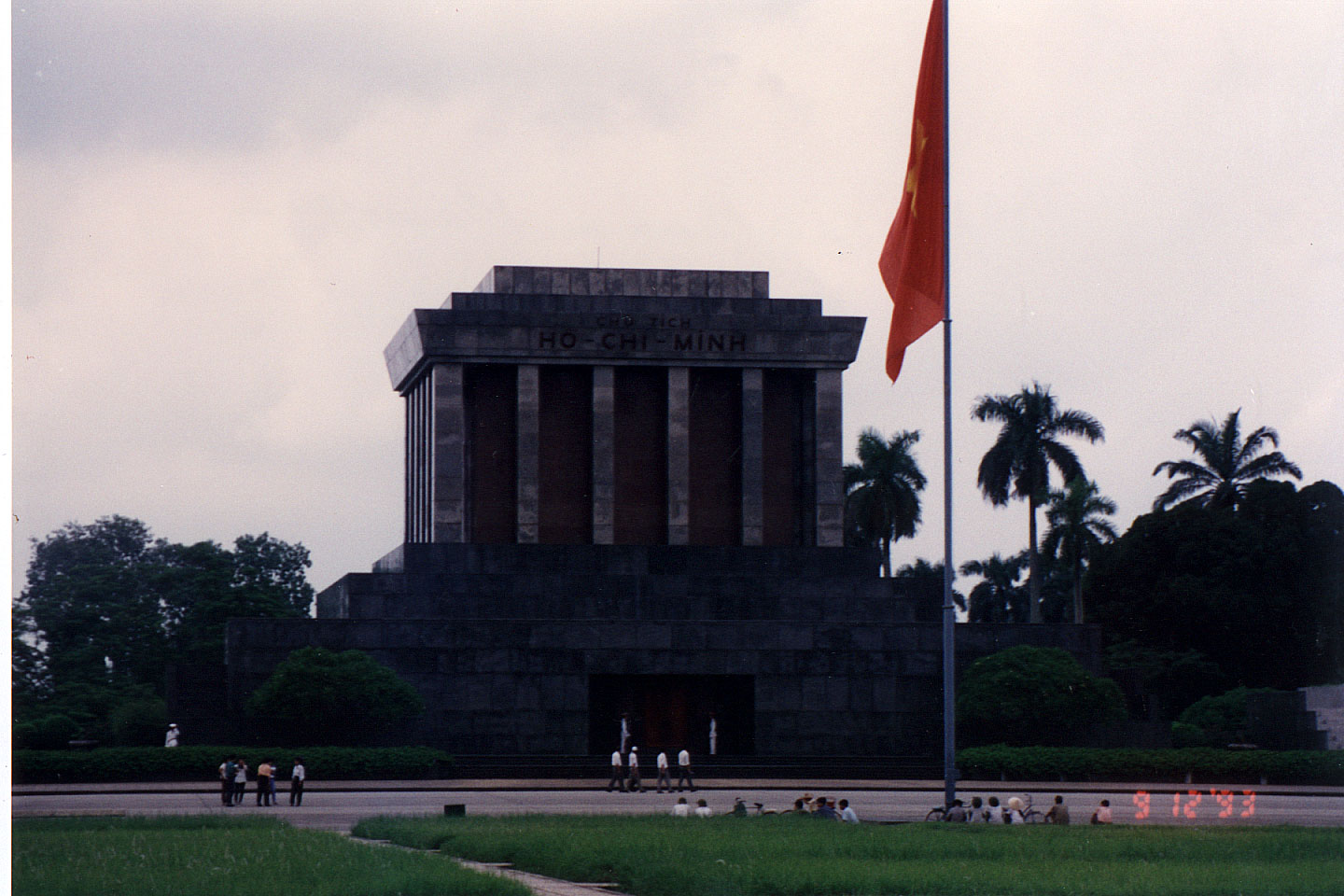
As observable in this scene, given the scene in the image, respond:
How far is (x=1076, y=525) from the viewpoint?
97250mm

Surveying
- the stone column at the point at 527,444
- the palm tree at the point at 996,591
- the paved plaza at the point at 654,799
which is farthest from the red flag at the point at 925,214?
the palm tree at the point at 996,591

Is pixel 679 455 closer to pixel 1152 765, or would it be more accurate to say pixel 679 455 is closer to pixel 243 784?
pixel 1152 765

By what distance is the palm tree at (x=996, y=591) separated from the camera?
132875mm

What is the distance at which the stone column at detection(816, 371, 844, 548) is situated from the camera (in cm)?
6469

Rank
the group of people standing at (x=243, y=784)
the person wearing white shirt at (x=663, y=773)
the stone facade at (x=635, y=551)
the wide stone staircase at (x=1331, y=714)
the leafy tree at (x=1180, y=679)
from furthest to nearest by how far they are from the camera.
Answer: the leafy tree at (x=1180, y=679) → the wide stone staircase at (x=1331, y=714) → the stone facade at (x=635, y=551) → the person wearing white shirt at (x=663, y=773) → the group of people standing at (x=243, y=784)

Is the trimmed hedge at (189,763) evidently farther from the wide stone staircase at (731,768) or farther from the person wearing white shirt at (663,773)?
the person wearing white shirt at (663,773)

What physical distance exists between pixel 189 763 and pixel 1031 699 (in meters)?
23.4

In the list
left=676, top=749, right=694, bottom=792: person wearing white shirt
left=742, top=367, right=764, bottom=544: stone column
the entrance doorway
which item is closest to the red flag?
left=676, top=749, right=694, bottom=792: person wearing white shirt

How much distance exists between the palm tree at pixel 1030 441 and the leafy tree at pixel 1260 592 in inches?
271

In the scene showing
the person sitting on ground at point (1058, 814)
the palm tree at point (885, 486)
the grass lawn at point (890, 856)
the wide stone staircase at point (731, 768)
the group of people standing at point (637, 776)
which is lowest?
the wide stone staircase at point (731, 768)

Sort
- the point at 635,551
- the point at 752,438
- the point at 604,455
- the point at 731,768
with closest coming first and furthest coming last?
the point at 731,768 < the point at 635,551 < the point at 604,455 < the point at 752,438

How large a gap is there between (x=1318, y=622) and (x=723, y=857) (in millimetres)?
67786

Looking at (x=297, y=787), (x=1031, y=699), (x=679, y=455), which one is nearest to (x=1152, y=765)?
(x=1031, y=699)

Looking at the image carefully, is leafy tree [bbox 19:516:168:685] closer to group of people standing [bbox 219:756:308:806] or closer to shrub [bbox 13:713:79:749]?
shrub [bbox 13:713:79:749]
